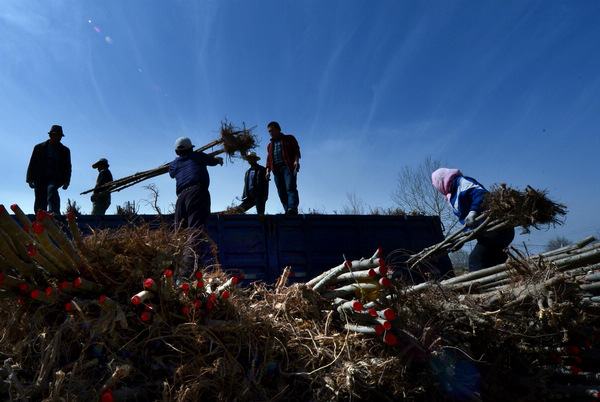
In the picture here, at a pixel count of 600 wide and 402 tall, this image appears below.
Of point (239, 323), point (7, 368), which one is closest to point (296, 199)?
point (239, 323)

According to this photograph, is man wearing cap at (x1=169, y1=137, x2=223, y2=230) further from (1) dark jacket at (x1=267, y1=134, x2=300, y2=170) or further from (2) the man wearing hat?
(2) the man wearing hat

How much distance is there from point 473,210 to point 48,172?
23.3 feet

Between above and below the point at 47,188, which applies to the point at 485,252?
below

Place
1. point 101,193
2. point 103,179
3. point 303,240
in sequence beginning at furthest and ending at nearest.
Result: point 103,179 < point 101,193 < point 303,240

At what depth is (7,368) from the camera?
6.15 feet

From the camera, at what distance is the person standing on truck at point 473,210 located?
14.9 ft

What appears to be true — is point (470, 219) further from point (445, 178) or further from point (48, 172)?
point (48, 172)

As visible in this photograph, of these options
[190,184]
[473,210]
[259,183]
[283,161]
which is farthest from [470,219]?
[259,183]

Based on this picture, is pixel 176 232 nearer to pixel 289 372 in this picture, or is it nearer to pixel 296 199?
pixel 289 372

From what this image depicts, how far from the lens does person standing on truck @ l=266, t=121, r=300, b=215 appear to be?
7.50 m

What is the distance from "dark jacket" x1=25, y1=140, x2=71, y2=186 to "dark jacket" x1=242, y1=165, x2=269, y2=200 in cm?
337

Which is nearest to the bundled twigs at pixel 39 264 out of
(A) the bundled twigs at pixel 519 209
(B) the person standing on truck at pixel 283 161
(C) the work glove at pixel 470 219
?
(A) the bundled twigs at pixel 519 209

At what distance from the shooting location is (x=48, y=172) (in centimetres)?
710

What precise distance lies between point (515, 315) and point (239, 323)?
172cm
